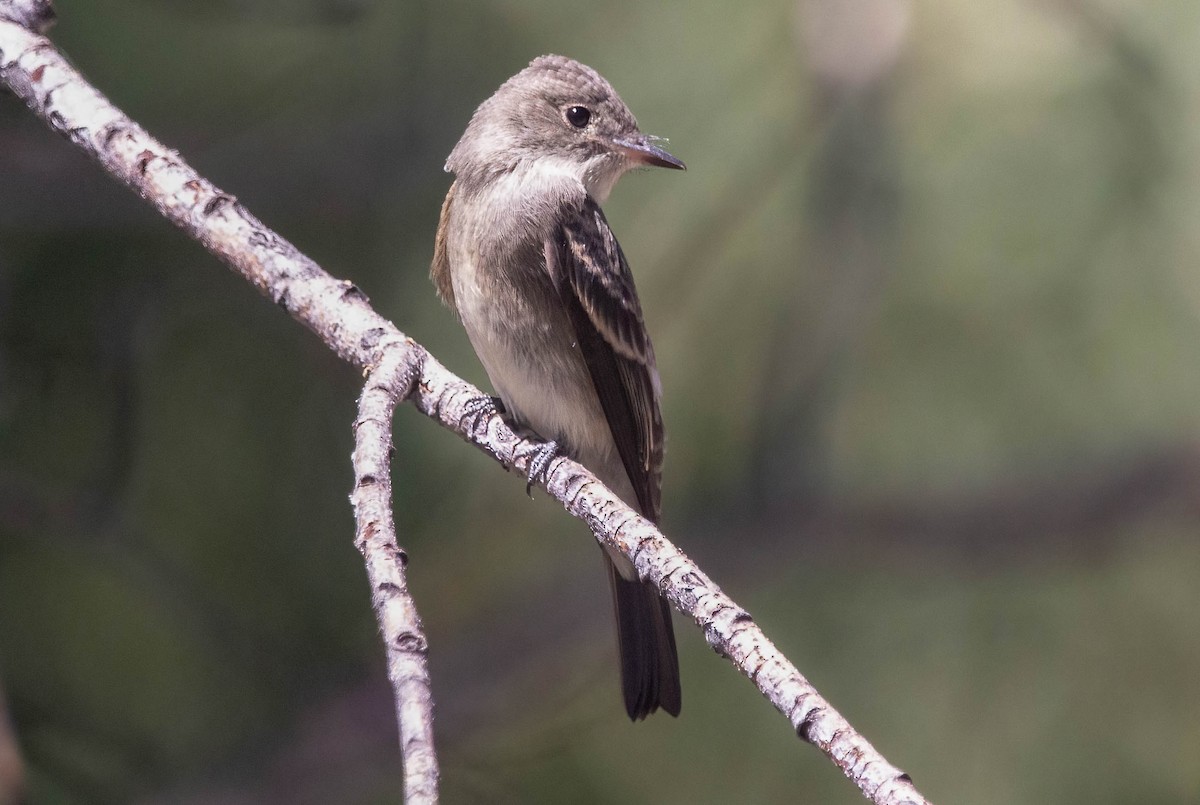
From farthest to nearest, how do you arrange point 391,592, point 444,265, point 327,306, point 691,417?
point 691,417 → point 444,265 → point 327,306 → point 391,592

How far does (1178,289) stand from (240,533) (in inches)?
A: 66.9

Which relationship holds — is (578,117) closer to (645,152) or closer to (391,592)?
(645,152)

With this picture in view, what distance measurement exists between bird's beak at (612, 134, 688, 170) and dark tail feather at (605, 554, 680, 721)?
532 mm

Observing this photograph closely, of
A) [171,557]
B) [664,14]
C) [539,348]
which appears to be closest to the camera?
[539,348]

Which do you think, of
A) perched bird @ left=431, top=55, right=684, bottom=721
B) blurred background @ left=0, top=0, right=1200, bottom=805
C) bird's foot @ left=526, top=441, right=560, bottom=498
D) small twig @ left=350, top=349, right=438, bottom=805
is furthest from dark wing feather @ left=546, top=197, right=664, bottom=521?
blurred background @ left=0, top=0, right=1200, bottom=805

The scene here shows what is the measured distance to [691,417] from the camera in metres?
1.99

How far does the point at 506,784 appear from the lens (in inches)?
75.1

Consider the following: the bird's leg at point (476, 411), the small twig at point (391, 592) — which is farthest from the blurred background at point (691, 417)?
the small twig at point (391, 592)

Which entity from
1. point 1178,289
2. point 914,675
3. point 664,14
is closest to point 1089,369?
point 1178,289

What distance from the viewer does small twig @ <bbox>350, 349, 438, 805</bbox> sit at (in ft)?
2.13

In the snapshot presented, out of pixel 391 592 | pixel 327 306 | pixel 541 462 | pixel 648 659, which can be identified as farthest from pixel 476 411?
pixel 391 592

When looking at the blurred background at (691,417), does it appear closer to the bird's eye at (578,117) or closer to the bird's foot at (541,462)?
the bird's eye at (578,117)

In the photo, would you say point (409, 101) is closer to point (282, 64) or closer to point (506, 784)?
point (282, 64)

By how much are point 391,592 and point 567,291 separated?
0.63m
